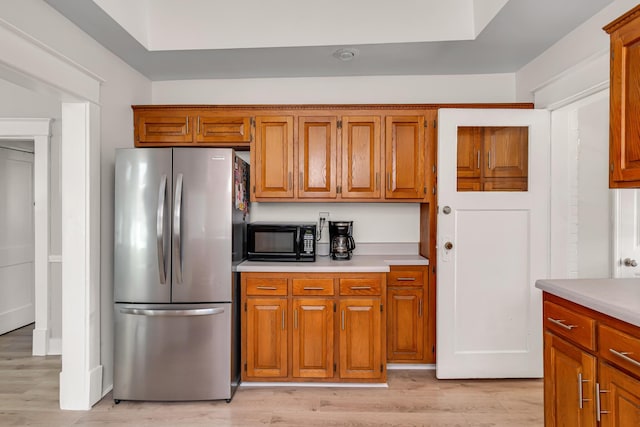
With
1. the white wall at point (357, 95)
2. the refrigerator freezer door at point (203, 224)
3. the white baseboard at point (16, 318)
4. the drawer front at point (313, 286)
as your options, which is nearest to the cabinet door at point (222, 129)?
the white wall at point (357, 95)

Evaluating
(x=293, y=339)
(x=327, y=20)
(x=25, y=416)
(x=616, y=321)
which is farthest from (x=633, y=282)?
(x=25, y=416)

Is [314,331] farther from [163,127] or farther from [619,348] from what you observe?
[163,127]

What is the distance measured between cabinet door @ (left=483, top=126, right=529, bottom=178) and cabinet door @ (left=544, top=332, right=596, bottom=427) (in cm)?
149

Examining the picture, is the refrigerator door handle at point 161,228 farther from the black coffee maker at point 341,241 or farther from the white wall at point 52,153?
the white wall at point 52,153

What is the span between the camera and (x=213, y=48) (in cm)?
283

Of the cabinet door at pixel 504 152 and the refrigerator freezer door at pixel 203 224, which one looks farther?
the cabinet door at pixel 504 152

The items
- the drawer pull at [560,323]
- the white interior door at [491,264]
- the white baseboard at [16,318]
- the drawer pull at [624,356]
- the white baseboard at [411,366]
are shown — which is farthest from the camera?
the white baseboard at [16,318]

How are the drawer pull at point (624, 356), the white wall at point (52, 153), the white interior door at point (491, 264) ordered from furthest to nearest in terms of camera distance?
the white wall at point (52, 153), the white interior door at point (491, 264), the drawer pull at point (624, 356)

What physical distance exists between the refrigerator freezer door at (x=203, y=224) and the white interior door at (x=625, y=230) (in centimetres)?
275

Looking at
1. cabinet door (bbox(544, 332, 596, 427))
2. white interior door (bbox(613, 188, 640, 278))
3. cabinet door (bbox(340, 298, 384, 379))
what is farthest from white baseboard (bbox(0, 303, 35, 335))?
white interior door (bbox(613, 188, 640, 278))

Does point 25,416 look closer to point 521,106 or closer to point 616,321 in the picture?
point 616,321

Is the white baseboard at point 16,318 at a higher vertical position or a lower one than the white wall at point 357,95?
lower

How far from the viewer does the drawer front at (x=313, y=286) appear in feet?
9.29

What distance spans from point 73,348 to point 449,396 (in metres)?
2.62
